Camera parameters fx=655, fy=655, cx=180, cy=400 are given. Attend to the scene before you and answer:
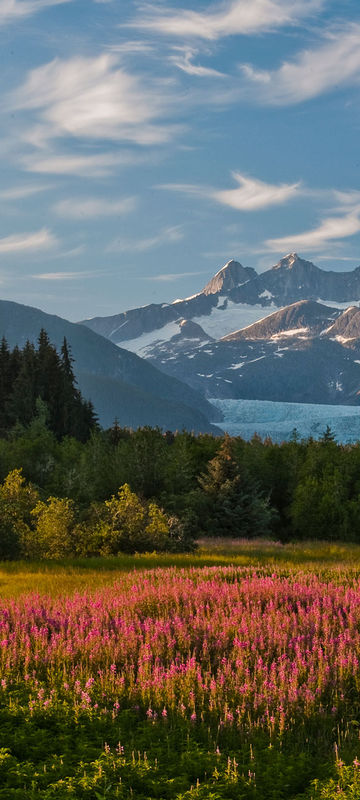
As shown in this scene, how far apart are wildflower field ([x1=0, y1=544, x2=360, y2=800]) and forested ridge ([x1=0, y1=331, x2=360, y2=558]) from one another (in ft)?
37.3

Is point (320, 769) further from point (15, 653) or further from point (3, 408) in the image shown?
point (3, 408)

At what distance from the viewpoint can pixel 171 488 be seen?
145 ft

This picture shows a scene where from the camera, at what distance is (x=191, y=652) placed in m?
8.52

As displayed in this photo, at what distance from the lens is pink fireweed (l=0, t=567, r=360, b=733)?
6.94 meters

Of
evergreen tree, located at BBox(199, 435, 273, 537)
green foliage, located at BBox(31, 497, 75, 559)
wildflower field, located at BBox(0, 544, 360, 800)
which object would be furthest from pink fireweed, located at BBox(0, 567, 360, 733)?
evergreen tree, located at BBox(199, 435, 273, 537)

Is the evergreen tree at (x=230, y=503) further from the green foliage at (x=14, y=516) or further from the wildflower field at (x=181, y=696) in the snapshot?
the wildflower field at (x=181, y=696)

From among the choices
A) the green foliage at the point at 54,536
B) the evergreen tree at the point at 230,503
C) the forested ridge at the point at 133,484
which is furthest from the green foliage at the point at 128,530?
the evergreen tree at the point at 230,503

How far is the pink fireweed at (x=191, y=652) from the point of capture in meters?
6.94

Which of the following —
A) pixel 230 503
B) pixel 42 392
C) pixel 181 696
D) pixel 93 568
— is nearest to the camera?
pixel 181 696

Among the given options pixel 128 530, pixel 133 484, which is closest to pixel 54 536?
pixel 128 530

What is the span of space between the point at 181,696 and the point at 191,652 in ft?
5.14

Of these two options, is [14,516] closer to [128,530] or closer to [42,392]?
[128,530]

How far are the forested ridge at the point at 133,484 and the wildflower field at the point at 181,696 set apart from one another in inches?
447

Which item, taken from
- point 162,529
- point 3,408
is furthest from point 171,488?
point 3,408
